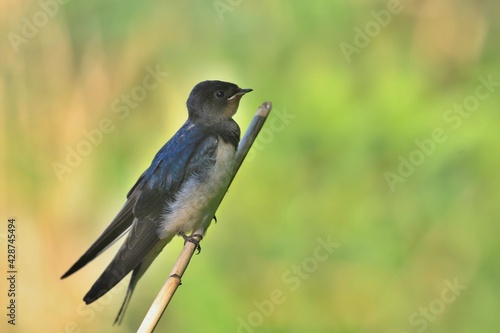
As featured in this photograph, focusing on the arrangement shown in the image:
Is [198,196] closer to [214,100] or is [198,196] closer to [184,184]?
[184,184]

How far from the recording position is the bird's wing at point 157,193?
78.9 inches

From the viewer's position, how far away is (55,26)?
263cm

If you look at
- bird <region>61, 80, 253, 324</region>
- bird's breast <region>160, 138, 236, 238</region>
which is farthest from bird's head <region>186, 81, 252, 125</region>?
bird's breast <region>160, 138, 236, 238</region>

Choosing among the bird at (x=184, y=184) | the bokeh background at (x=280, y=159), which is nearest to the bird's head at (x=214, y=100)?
the bird at (x=184, y=184)

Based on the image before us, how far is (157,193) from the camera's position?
2.12 metres

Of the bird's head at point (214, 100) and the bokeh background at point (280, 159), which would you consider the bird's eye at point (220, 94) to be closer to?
the bird's head at point (214, 100)

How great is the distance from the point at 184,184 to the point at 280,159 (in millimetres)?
452

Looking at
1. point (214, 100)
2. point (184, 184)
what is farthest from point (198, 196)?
point (214, 100)

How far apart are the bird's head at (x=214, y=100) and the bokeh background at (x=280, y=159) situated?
255 mm

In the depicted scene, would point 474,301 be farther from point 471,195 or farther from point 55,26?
point 55,26

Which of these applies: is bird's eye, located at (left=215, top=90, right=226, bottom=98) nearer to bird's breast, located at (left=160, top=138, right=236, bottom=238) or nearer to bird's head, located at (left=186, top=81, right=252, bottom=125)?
bird's head, located at (left=186, top=81, right=252, bottom=125)

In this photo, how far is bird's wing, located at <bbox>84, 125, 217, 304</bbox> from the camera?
6.58 feet

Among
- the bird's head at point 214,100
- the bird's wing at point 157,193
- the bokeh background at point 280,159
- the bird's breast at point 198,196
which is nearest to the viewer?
the bird's wing at point 157,193

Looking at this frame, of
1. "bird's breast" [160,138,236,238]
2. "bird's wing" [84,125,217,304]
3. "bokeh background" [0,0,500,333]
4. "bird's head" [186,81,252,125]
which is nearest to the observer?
"bird's wing" [84,125,217,304]
